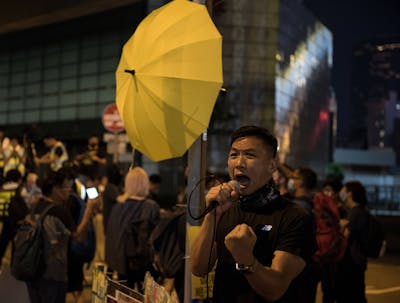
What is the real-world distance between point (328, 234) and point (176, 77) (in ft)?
12.9

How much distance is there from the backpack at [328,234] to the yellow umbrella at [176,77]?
3594mm

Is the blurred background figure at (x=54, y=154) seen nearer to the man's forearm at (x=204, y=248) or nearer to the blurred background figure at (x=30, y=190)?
the blurred background figure at (x=30, y=190)

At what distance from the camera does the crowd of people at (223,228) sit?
2713 millimetres

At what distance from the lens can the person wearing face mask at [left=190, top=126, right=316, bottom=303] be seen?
2666 mm

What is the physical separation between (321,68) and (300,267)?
38.5 metres

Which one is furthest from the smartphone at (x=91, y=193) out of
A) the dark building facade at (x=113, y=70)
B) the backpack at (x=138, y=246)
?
the dark building facade at (x=113, y=70)

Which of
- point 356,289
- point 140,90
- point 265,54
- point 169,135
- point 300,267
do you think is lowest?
point 356,289

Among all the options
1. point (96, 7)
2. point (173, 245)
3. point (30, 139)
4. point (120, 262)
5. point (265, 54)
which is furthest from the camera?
point (265, 54)

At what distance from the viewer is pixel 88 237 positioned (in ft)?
22.2

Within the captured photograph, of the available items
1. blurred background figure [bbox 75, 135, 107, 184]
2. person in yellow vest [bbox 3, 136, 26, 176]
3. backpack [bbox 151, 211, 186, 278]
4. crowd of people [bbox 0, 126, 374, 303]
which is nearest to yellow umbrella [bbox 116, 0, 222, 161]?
crowd of people [bbox 0, 126, 374, 303]

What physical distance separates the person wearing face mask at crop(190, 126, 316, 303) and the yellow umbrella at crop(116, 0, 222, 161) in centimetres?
61

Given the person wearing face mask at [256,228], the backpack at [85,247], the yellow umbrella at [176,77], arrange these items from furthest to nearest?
the backpack at [85,247], the yellow umbrella at [176,77], the person wearing face mask at [256,228]

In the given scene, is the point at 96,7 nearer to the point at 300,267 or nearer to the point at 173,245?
the point at 173,245

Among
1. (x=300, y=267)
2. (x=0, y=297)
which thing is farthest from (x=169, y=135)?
(x=0, y=297)
